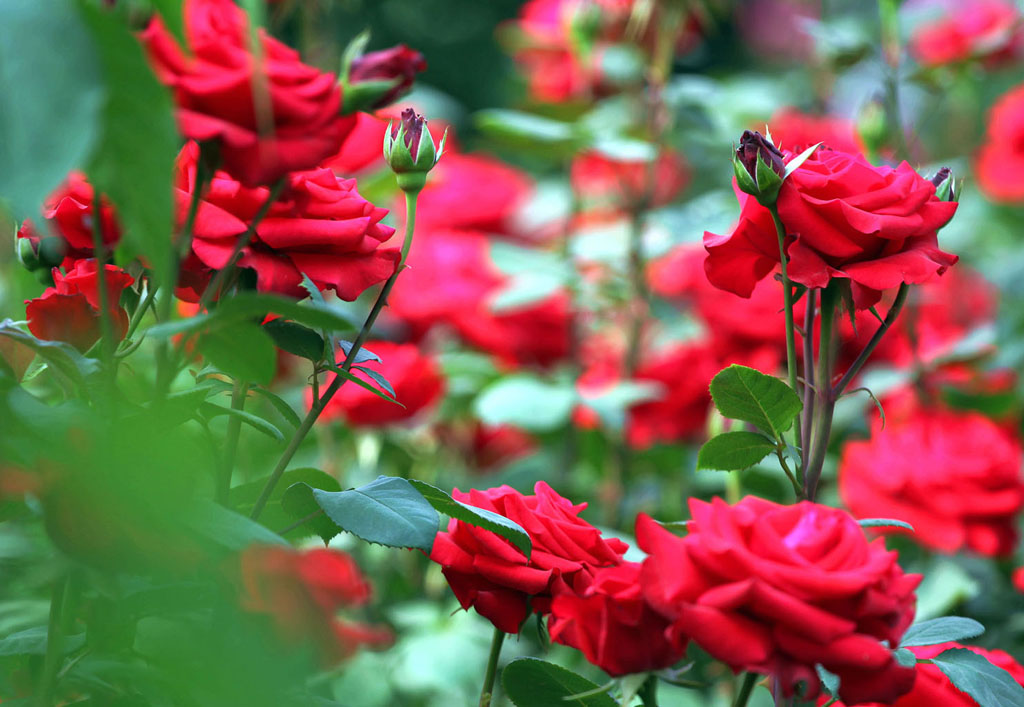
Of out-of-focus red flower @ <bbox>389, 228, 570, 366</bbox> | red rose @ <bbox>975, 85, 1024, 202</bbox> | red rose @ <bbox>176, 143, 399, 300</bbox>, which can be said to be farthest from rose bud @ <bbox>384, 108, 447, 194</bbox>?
red rose @ <bbox>975, 85, 1024, 202</bbox>

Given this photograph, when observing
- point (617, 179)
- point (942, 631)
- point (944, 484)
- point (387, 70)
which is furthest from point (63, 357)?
point (617, 179)

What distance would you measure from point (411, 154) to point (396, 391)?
1.78 ft

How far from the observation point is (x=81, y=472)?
0.31m

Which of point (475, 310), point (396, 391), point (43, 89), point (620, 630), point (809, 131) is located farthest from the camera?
point (809, 131)

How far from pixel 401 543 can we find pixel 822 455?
208mm

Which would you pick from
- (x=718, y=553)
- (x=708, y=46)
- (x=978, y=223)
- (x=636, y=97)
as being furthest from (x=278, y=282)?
(x=708, y=46)

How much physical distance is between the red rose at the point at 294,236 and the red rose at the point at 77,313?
0.11 ft

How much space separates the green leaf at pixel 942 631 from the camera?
0.46 meters

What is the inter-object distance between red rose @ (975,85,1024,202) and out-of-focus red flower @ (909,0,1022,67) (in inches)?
3.0

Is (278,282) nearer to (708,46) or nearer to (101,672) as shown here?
(101,672)

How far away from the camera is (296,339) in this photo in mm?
452

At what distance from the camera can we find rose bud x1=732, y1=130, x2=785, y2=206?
0.44 metres

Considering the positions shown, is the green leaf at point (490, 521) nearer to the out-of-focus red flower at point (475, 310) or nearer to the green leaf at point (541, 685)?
the green leaf at point (541, 685)

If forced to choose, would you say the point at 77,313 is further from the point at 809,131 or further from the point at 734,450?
the point at 809,131
